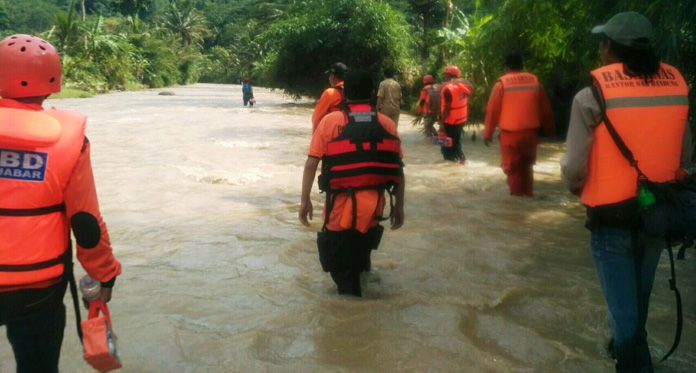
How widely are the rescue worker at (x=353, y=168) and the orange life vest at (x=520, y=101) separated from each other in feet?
11.3

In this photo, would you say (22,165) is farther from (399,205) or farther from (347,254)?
(399,205)

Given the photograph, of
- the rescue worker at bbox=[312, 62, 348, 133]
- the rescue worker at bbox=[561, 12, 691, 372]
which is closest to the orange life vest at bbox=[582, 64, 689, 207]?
the rescue worker at bbox=[561, 12, 691, 372]

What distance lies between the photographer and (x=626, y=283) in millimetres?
3373

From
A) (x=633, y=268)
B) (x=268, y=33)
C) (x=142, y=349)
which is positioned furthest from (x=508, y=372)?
(x=268, y=33)

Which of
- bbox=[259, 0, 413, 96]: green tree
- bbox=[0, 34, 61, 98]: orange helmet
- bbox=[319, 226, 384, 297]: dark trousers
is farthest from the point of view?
bbox=[259, 0, 413, 96]: green tree

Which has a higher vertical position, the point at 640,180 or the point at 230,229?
the point at 640,180

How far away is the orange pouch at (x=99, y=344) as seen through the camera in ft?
8.72

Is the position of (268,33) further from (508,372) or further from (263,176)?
(508,372)

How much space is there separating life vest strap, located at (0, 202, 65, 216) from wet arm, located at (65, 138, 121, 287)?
0.03 meters

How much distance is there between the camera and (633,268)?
3.37m

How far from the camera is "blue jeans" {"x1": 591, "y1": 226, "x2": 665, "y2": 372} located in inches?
132

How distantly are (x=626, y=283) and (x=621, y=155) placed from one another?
0.63m

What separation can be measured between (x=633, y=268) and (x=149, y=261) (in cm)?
480

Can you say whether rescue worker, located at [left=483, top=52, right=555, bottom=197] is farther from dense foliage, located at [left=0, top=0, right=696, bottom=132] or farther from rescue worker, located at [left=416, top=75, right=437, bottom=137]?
rescue worker, located at [left=416, top=75, right=437, bottom=137]
